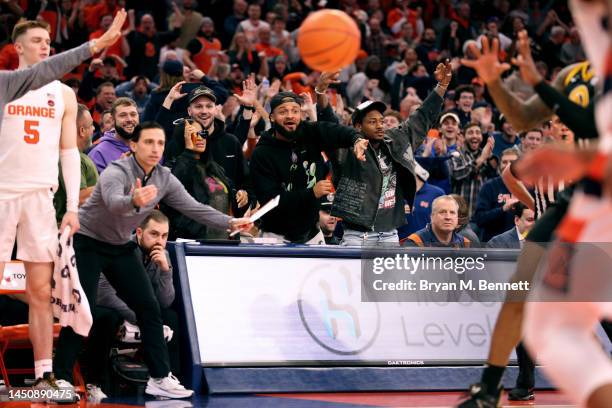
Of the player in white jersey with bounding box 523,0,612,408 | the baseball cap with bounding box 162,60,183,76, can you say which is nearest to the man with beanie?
the baseball cap with bounding box 162,60,183,76

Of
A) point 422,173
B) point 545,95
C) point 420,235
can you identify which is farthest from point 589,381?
point 422,173

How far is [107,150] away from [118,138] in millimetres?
176

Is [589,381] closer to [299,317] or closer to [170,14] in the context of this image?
[299,317]

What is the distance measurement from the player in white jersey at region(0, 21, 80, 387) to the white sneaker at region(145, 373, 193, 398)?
83cm

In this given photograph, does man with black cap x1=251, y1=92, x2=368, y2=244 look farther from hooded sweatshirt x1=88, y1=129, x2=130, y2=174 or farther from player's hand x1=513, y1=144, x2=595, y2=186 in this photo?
player's hand x1=513, y1=144, x2=595, y2=186

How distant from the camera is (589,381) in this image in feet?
14.6

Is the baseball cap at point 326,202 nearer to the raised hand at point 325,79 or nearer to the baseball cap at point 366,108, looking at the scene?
the baseball cap at point 366,108

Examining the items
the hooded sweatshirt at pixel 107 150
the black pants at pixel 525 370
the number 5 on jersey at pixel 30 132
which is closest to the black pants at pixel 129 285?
the number 5 on jersey at pixel 30 132

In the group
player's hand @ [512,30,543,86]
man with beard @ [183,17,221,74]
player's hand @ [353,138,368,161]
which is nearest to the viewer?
player's hand @ [512,30,543,86]

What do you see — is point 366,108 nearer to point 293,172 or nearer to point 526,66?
point 293,172

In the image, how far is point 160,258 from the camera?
9023 millimetres

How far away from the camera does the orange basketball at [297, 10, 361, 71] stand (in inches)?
366

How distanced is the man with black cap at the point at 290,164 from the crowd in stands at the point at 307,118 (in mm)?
13

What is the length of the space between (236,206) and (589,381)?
21.1 feet
